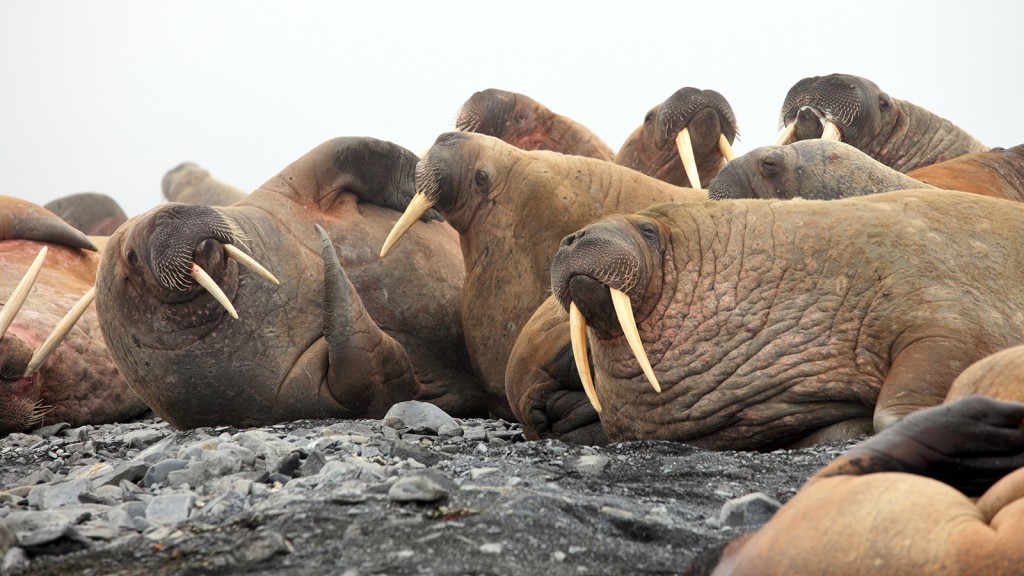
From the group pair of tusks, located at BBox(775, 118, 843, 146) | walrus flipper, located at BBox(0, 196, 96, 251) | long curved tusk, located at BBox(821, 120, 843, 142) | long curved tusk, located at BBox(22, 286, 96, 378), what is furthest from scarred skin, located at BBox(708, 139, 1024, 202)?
walrus flipper, located at BBox(0, 196, 96, 251)

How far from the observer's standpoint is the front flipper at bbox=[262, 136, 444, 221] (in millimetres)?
7191

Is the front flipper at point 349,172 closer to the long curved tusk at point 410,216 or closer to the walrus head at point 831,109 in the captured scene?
the long curved tusk at point 410,216

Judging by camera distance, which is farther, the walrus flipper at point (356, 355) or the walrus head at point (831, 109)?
the walrus head at point (831, 109)

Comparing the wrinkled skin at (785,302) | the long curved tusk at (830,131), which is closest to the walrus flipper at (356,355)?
the wrinkled skin at (785,302)

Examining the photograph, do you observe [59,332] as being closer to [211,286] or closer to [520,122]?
[211,286]

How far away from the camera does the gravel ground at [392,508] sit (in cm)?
286

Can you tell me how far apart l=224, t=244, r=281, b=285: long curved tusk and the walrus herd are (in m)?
0.05

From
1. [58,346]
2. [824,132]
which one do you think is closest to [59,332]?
[58,346]

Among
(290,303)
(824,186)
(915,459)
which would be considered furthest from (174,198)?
(915,459)

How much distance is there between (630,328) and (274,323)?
2.72 meters

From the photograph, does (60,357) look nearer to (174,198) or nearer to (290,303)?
(290,303)

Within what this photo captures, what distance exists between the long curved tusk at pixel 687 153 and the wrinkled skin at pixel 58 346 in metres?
3.72

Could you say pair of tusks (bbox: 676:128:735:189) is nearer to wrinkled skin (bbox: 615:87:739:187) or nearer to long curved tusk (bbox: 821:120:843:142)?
wrinkled skin (bbox: 615:87:739:187)

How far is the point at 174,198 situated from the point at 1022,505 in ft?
54.6
